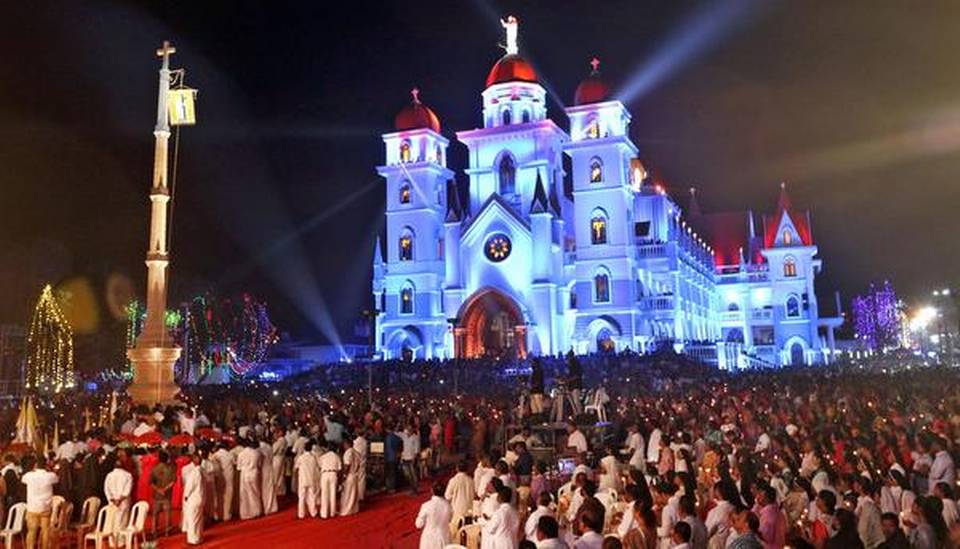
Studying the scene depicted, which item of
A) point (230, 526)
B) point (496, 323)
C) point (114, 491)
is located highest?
point (496, 323)

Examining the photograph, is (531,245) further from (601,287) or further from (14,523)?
(14,523)

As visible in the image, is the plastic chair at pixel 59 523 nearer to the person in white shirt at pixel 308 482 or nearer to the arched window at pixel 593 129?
the person in white shirt at pixel 308 482

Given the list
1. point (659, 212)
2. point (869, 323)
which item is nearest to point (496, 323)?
point (659, 212)

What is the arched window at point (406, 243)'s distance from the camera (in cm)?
5194

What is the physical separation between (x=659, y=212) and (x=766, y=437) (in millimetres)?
38527

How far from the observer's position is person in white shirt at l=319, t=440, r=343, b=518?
13.8m

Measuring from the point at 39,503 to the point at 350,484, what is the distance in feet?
16.6

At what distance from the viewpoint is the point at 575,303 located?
46.6 meters

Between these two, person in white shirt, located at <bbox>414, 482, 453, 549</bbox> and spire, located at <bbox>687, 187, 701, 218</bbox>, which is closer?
person in white shirt, located at <bbox>414, 482, 453, 549</bbox>

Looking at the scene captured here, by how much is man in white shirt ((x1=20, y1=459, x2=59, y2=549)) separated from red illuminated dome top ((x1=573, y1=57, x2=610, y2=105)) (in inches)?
1617

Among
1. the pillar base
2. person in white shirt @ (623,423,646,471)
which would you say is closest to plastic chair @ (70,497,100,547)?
person in white shirt @ (623,423,646,471)

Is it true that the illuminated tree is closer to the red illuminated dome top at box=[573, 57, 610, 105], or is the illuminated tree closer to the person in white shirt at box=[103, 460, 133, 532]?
the red illuminated dome top at box=[573, 57, 610, 105]

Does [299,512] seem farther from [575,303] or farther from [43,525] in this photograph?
[575,303]

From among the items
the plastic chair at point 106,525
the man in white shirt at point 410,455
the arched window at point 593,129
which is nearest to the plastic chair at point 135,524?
the plastic chair at point 106,525
